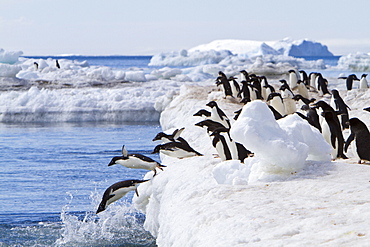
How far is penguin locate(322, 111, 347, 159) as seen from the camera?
5.37 meters

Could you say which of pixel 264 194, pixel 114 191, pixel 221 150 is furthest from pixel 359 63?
pixel 264 194

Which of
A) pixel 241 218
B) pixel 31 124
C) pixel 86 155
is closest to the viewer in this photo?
pixel 241 218

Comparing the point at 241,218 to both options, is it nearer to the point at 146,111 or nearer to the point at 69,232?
the point at 69,232

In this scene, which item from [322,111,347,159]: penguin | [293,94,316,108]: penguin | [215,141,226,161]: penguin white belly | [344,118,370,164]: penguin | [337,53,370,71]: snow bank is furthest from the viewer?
[337,53,370,71]: snow bank

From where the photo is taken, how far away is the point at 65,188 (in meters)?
7.98

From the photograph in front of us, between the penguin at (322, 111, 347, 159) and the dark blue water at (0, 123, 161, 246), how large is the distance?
82.3 inches

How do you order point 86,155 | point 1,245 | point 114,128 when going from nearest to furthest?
point 1,245
point 86,155
point 114,128

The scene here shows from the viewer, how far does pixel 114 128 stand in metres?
15.5

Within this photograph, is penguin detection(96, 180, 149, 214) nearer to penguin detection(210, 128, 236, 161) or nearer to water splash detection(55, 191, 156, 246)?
water splash detection(55, 191, 156, 246)

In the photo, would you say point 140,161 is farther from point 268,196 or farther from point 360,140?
point 268,196

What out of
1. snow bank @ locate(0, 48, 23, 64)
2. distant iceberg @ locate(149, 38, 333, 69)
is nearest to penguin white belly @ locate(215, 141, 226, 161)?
snow bank @ locate(0, 48, 23, 64)

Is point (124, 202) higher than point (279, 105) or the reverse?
the reverse

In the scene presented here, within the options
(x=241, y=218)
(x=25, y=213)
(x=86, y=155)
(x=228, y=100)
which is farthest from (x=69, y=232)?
(x=228, y=100)

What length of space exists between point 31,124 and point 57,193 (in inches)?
370
